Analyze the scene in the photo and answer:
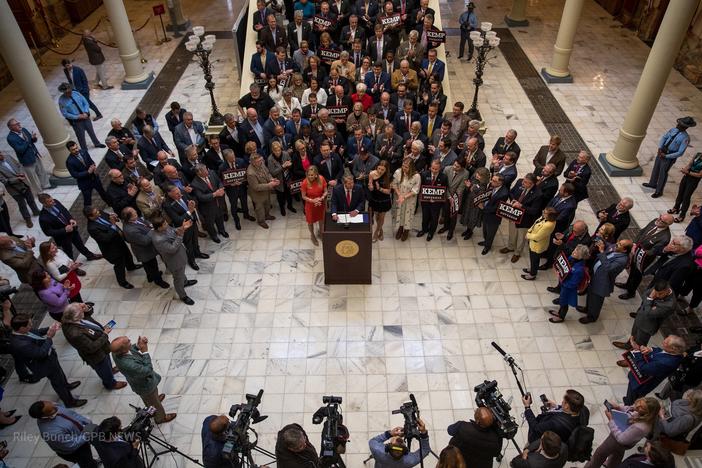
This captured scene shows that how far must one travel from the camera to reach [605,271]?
23.1ft

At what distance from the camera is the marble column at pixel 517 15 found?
669 inches

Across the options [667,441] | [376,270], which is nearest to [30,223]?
[376,270]

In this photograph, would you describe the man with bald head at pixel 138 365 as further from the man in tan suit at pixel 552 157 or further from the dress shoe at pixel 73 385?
the man in tan suit at pixel 552 157

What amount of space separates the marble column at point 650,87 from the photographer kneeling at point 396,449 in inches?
319

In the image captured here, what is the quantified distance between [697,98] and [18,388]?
15757mm

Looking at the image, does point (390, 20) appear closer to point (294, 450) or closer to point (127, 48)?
point (127, 48)

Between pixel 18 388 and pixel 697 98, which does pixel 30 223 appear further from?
pixel 697 98

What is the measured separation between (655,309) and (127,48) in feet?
44.9

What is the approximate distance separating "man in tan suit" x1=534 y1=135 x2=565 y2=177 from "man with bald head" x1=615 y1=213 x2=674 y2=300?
1.70 m

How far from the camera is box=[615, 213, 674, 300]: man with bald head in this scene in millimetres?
7254

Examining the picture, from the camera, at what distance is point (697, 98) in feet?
43.3

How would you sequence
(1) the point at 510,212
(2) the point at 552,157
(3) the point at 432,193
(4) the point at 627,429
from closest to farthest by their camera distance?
1. (4) the point at 627,429
2. (1) the point at 510,212
3. (3) the point at 432,193
4. (2) the point at 552,157

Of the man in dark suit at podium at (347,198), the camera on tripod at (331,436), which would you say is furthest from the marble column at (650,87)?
the camera on tripod at (331,436)

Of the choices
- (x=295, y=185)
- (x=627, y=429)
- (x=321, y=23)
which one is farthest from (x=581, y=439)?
(x=321, y=23)
